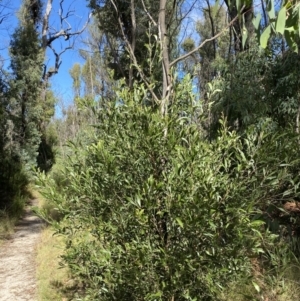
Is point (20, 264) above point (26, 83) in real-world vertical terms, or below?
below

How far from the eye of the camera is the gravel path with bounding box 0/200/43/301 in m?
4.52

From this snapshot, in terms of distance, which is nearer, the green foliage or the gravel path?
the green foliage

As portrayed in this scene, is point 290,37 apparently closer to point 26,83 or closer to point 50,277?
point 50,277

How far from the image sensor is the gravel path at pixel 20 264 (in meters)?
4.52

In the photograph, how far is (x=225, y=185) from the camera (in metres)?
2.37

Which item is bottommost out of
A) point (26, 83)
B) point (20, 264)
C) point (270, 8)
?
point (20, 264)

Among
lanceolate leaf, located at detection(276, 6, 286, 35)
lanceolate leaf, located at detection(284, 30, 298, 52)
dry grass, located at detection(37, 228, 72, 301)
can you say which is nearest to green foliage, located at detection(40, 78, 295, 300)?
lanceolate leaf, located at detection(284, 30, 298, 52)

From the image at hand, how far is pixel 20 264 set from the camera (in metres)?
5.74

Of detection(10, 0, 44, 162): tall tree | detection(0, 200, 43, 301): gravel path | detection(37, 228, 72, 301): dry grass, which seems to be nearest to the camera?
detection(37, 228, 72, 301): dry grass

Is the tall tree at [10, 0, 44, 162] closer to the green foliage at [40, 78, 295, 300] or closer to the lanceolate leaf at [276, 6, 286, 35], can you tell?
the green foliage at [40, 78, 295, 300]

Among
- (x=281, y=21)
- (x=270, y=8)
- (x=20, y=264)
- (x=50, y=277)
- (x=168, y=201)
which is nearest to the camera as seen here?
(x=281, y=21)

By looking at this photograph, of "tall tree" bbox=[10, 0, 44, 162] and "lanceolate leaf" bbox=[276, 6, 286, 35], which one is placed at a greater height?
"tall tree" bbox=[10, 0, 44, 162]

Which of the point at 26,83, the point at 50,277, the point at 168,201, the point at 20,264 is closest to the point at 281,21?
the point at 168,201

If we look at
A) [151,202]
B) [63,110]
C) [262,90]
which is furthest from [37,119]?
[63,110]
